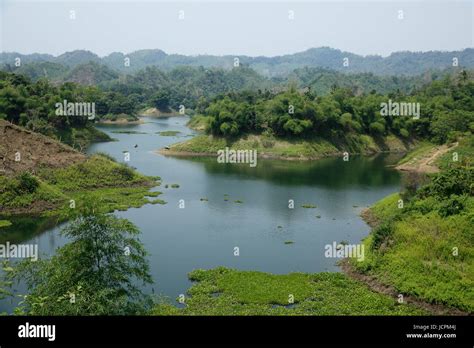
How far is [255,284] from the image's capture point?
76.3 feet

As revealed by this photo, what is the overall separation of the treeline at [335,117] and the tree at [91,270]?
50.5 metres

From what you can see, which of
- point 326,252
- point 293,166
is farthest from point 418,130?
point 326,252

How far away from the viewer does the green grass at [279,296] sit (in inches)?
802

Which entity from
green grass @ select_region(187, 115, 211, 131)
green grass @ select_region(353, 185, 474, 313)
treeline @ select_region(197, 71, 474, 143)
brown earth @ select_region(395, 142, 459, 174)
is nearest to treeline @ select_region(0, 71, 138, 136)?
treeline @ select_region(197, 71, 474, 143)

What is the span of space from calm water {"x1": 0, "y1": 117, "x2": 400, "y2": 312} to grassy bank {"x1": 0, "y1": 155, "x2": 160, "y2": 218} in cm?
218

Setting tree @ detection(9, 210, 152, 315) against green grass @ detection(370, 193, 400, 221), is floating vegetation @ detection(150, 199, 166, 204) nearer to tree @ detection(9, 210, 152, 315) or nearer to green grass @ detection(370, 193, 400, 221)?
green grass @ detection(370, 193, 400, 221)

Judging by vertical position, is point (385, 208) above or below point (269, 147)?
below

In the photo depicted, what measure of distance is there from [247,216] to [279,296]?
1450cm

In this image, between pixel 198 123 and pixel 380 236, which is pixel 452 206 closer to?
pixel 380 236

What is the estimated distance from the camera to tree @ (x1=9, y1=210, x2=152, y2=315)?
557 inches

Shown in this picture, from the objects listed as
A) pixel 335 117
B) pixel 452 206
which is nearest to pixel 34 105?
pixel 335 117

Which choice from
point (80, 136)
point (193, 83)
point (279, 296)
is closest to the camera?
→ point (279, 296)

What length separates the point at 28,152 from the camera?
4219 cm

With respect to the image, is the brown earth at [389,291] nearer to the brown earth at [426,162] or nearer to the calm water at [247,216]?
the calm water at [247,216]
